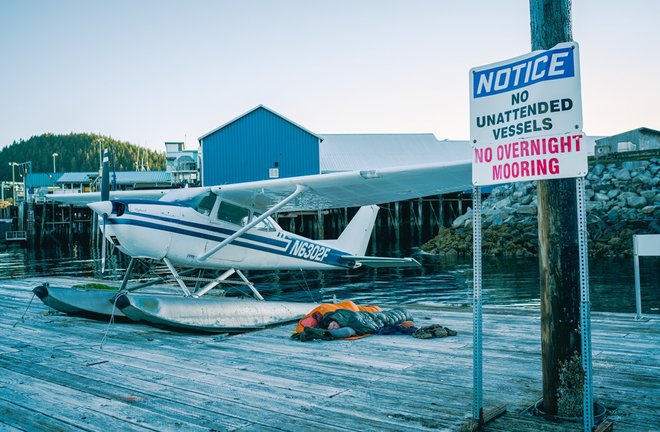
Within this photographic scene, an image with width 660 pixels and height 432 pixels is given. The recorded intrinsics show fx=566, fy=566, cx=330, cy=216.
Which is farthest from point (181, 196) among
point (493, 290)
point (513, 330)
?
point (493, 290)

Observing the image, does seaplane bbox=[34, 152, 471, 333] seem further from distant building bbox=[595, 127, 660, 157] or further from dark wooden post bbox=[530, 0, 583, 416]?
distant building bbox=[595, 127, 660, 157]

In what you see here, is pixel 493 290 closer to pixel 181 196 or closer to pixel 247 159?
pixel 181 196

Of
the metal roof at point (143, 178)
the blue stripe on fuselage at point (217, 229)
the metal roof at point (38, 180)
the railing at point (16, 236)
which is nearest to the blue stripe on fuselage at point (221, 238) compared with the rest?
the blue stripe on fuselage at point (217, 229)

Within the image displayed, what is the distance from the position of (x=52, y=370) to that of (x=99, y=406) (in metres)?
1.49

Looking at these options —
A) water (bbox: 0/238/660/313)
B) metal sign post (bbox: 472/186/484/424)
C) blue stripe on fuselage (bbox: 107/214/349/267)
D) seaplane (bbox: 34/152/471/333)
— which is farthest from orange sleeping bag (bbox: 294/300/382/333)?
metal sign post (bbox: 472/186/484/424)

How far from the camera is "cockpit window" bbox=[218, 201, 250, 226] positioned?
9.59 meters

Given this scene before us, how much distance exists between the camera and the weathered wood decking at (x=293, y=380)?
11.6 feet

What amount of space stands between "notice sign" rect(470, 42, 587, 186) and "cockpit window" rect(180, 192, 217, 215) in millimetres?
6519

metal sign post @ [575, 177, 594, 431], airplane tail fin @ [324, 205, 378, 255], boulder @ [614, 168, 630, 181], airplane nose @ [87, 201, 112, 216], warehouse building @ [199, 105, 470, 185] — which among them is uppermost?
warehouse building @ [199, 105, 470, 185]

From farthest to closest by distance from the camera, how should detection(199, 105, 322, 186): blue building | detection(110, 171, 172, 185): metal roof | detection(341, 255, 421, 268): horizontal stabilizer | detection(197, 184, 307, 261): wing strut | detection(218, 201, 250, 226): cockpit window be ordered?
detection(110, 171, 172, 185): metal roof, detection(199, 105, 322, 186): blue building, detection(341, 255, 421, 268): horizontal stabilizer, detection(218, 201, 250, 226): cockpit window, detection(197, 184, 307, 261): wing strut

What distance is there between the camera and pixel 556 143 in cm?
307

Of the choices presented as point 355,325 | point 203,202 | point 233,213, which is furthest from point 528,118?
point 233,213

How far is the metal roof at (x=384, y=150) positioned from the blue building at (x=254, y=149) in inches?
299

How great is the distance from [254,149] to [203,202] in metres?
29.2
